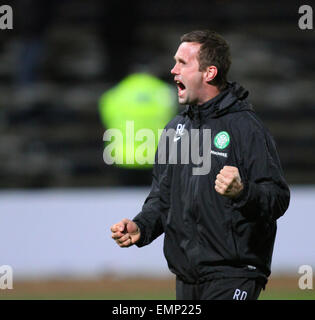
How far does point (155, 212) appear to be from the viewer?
5.06 meters

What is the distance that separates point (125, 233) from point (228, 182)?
2.62 feet

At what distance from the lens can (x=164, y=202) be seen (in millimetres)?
5070

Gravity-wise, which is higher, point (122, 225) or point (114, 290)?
point (122, 225)

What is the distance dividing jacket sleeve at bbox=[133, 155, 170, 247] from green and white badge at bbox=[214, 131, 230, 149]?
1.30 feet

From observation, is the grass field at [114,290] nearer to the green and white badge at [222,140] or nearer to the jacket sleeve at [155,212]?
the jacket sleeve at [155,212]

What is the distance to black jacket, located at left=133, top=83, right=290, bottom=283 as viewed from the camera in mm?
4633

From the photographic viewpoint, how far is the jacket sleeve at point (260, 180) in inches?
177

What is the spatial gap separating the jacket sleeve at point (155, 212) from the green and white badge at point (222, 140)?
0.40 m

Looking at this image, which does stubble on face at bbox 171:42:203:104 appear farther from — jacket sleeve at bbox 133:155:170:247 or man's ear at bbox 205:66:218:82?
jacket sleeve at bbox 133:155:170:247

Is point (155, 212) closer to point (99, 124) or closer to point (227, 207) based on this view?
point (227, 207)

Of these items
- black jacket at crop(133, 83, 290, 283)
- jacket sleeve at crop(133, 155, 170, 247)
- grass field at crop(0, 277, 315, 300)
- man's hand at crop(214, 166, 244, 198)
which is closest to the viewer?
man's hand at crop(214, 166, 244, 198)

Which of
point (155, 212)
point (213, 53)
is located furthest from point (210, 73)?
point (155, 212)

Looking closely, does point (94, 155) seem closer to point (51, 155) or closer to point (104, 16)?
point (51, 155)

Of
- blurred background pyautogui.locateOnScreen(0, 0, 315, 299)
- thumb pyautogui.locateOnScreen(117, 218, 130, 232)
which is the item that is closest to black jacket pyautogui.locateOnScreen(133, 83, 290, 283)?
thumb pyautogui.locateOnScreen(117, 218, 130, 232)
